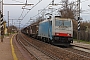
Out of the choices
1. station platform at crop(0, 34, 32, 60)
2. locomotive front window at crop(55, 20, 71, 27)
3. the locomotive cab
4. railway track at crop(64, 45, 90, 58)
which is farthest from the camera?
locomotive front window at crop(55, 20, 71, 27)

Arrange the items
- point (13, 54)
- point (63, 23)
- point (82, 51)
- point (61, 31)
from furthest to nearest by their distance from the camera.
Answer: point (63, 23)
point (61, 31)
point (82, 51)
point (13, 54)

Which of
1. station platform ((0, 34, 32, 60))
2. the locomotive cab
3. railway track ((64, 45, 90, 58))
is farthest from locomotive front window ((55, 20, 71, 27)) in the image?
station platform ((0, 34, 32, 60))

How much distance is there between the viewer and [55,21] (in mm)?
26000

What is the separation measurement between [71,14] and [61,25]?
85.9ft

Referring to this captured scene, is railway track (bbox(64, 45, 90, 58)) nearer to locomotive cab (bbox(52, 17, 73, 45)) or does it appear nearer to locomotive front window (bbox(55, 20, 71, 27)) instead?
locomotive cab (bbox(52, 17, 73, 45))

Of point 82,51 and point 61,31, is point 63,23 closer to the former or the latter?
point 61,31

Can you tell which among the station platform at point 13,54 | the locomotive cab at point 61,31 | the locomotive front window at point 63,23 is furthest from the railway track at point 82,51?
the station platform at point 13,54

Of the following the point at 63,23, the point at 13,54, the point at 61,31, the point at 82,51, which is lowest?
the point at 82,51

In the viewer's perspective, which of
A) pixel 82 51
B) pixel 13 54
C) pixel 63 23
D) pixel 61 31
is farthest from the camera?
pixel 63 23

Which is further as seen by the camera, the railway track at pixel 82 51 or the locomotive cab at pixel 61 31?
the locomotive cab at pixel 61 31

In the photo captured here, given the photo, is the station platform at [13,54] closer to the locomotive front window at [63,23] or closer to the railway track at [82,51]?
the railway track at [82,51]

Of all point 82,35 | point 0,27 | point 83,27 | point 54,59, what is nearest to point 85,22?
point 83,27

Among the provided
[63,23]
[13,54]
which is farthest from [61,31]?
[13,54]

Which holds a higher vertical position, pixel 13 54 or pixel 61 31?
pixel 61 31
